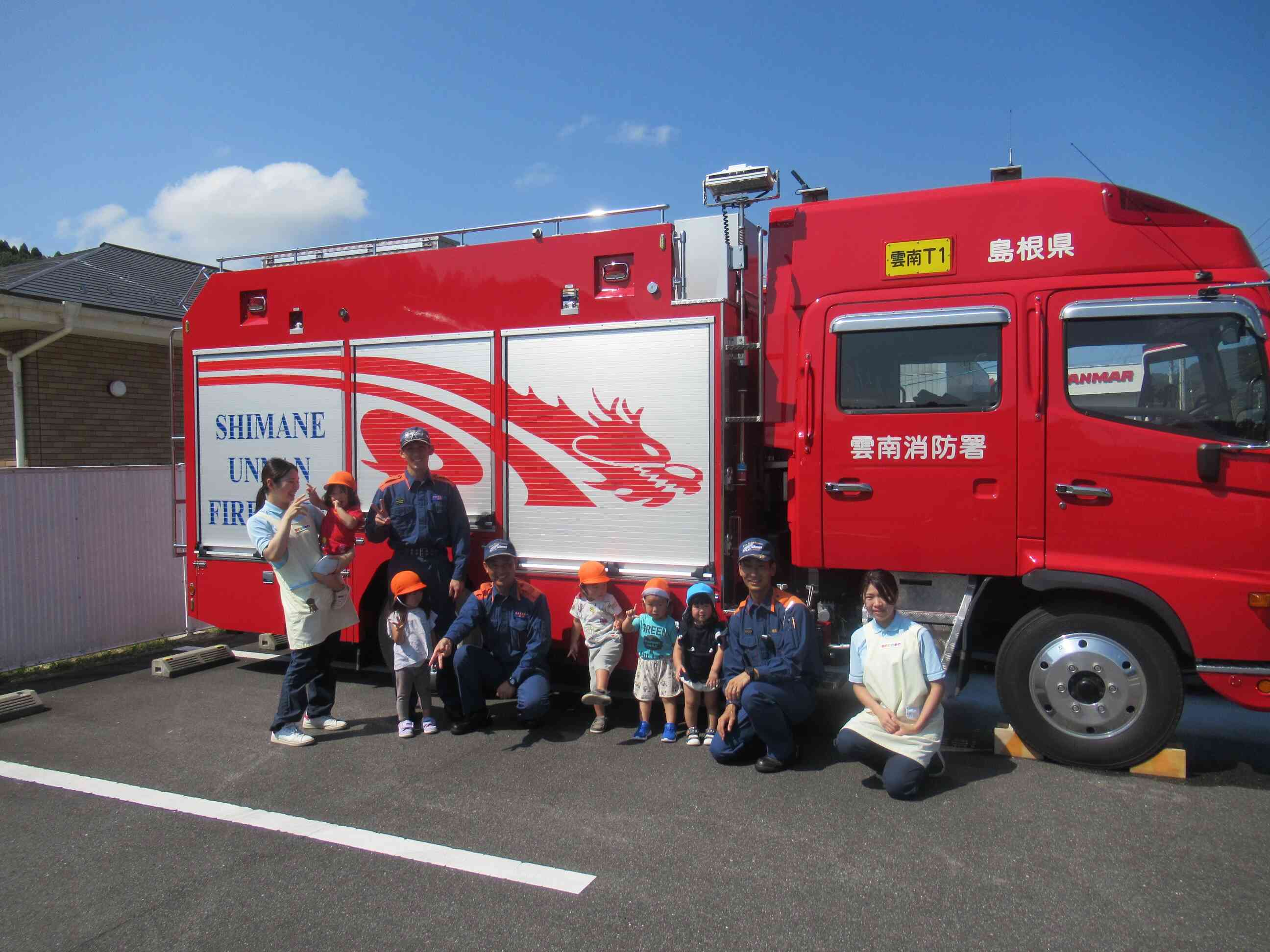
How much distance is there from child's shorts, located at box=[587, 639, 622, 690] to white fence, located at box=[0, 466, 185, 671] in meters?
5.33

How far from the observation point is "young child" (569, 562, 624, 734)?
5566 millimetres

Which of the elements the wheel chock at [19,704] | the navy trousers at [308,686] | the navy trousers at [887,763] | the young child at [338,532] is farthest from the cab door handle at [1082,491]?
the wheel chock at [19,704]

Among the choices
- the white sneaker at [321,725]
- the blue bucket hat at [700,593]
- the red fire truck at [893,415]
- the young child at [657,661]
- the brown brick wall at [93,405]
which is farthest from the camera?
the brown brick wall at [93,405]

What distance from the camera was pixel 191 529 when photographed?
726 cm

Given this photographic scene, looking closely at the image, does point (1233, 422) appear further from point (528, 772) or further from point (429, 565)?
point (429, 565)

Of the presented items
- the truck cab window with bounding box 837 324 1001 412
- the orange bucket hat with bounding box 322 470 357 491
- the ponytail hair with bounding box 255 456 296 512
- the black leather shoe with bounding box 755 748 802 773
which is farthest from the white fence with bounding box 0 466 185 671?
the truck cab window with bounding box 837 324 1001 412

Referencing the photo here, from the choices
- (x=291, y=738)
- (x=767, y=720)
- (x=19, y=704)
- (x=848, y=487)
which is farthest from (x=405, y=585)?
(x=19, y=704)

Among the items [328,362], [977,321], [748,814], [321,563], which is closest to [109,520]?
[328,362]

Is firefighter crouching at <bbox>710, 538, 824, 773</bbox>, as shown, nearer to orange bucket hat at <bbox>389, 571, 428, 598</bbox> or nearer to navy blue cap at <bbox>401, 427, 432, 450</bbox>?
orange bucket hat at <bbox>389, 571, 428, 598</bbox>

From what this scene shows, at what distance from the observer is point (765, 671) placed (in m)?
4.83

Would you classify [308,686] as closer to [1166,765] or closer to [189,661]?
[189,661]

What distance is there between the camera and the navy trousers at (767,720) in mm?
4777

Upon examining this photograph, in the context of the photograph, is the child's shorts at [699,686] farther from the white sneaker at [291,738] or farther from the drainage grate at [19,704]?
the drainage grate at [19,704]

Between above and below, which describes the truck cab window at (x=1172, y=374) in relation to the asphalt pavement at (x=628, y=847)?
above
